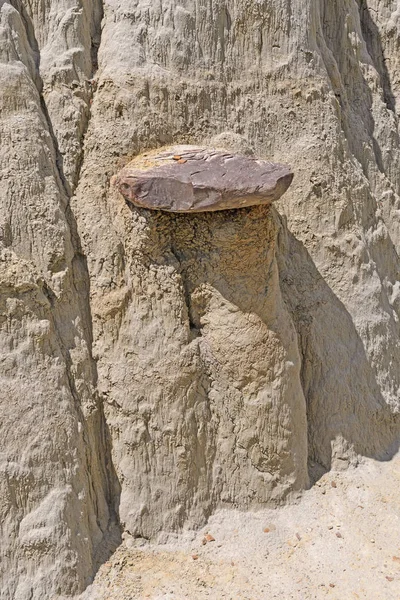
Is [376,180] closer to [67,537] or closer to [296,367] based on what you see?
[296,367]

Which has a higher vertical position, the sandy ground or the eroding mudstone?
the eroding mudstone

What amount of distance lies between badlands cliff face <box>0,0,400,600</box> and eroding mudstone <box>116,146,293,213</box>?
19 centimetres

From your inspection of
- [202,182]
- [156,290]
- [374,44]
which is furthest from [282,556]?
[374,44]


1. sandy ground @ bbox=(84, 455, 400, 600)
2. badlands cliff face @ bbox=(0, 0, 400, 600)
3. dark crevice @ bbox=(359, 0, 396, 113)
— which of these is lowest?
sandy ground @ bbox=(84, 455, 400, 600)

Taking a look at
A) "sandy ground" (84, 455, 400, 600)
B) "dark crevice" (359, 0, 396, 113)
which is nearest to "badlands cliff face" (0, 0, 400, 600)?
"sandy ground" (84, 455, 400, 600)

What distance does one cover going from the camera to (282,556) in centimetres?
360

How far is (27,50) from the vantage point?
3.58m

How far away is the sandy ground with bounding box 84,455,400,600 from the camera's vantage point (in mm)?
3369

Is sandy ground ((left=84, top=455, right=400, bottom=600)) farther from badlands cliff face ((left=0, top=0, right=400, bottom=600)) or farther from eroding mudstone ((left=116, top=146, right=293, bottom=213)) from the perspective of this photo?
eroding mudstone ((left=116, top=146, right=293, bottom=213))

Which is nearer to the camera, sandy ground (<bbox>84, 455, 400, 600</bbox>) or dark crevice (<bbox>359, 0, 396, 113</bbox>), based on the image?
sandy ground (<bbox>84, 455, 400, 600</bbox>)

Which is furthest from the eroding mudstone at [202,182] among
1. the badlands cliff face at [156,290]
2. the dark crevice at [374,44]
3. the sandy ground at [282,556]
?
the dark crevice at [374,44]

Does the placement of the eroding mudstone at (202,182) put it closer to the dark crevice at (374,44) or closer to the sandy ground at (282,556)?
the sandy ground at (282,556)

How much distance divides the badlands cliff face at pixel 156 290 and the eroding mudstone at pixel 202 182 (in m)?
0.19

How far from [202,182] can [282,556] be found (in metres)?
2.42
